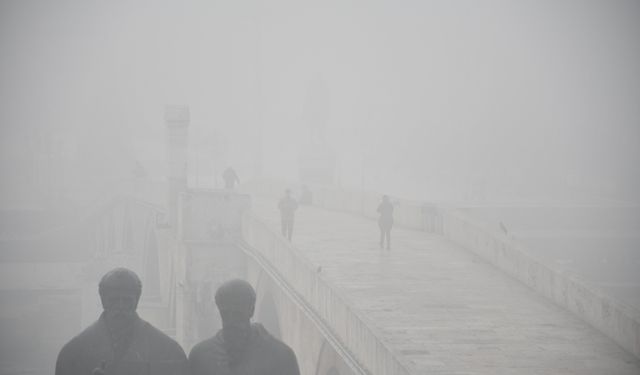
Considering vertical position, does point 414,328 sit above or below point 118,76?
below

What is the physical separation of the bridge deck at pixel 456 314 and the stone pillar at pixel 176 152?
757 cm

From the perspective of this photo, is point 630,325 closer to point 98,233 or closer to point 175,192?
point 175,192

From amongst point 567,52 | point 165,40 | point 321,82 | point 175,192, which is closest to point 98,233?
point 321,82

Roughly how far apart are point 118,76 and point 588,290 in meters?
135

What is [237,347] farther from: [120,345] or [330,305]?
[330,305]

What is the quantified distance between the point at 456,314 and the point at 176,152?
16.8m

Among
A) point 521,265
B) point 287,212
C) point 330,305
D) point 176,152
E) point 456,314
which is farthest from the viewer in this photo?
point 176,152

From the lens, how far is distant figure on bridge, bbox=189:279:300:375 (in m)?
5.19

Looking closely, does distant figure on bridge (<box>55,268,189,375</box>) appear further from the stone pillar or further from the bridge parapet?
the stone pillar

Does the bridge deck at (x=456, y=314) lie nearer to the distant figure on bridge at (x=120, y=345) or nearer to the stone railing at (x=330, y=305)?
the stone railing at (x=330, y=305)

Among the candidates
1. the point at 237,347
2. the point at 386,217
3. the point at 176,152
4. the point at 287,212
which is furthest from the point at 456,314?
the point at 176,152

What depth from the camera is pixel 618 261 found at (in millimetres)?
39281

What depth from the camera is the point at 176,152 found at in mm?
29953

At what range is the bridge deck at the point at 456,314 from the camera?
39.4 ft
